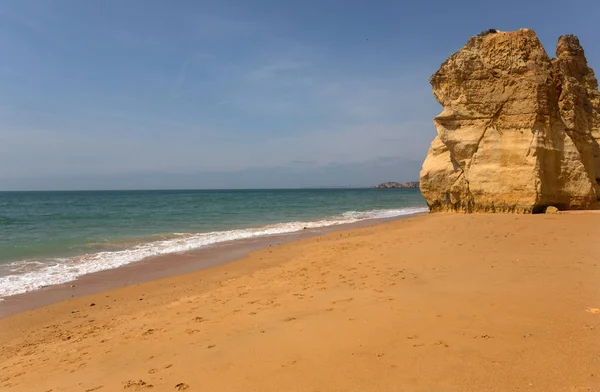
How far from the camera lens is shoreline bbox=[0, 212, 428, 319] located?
8070 millimetres

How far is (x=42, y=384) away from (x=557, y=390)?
507 centimetres

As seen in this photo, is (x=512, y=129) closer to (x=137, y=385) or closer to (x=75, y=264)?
(x=137, y=385)

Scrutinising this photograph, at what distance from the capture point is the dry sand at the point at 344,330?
3.46 metres

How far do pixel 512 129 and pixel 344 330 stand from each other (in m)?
15.5

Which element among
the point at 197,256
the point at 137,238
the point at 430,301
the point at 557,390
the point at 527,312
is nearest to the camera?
the point at 557,390

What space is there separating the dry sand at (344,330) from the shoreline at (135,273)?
63 centimetres

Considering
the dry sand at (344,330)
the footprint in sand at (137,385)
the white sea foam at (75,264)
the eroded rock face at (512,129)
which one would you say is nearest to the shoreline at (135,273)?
the white sea foam at (75,264)

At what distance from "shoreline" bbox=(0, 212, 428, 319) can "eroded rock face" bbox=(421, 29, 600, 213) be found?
9623mm

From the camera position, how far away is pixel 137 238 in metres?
17.3

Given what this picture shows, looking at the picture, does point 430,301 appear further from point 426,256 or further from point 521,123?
point 521,123

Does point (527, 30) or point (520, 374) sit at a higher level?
point (527, 30)

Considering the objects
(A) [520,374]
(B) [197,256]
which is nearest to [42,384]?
(A) [520,374]

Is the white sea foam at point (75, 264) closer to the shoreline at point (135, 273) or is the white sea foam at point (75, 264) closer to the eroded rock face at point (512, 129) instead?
the shoreline at point (135, 273)

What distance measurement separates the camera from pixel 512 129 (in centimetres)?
1647
